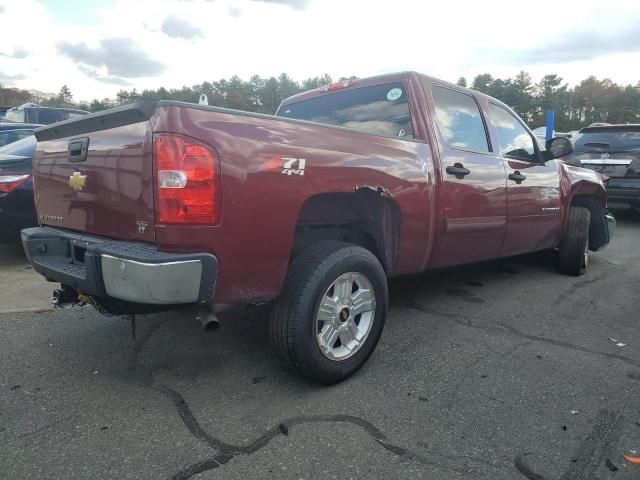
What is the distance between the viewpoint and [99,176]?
2469mm

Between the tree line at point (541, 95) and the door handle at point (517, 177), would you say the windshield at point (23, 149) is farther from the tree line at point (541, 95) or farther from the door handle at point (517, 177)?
the tree line at point (541, 95)

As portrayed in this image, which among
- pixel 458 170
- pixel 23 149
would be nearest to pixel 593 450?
pixel 458 170

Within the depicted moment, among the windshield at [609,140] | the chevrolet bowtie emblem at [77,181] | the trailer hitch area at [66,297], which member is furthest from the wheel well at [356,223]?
the windshield at [609,140]

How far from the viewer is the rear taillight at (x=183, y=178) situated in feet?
6.81

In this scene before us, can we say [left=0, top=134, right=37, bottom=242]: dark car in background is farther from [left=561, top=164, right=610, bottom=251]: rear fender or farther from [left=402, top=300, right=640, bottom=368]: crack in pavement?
[left=561, top=164, right=610, bottom=251]: rear fender

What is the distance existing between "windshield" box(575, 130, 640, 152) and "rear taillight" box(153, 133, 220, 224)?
874 centimetres

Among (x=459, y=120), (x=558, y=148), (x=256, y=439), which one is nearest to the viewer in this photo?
(x=256, y=439)

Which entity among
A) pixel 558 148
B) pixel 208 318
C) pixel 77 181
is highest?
pixel 558 148

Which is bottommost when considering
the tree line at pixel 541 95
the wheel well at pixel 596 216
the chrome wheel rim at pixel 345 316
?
the chrome wheel rim at pixel 345 316

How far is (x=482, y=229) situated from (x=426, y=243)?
748mm

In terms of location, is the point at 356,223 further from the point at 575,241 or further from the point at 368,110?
the point at 575,241

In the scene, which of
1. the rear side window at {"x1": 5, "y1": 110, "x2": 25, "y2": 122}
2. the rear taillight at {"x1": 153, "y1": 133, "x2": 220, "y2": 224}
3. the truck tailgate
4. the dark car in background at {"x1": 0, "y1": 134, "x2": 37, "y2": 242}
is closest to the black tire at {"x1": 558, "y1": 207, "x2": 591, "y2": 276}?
the rear taillight at {"x1": 153, "y1": 133, "x2": 220, "y2": 224}

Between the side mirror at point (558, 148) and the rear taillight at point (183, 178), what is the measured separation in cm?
364

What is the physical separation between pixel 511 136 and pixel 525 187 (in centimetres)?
50
